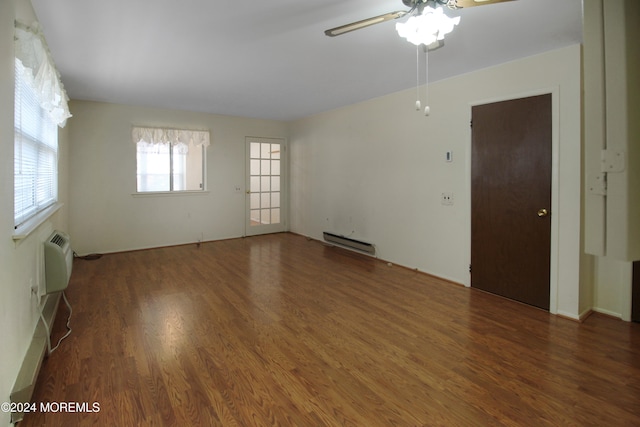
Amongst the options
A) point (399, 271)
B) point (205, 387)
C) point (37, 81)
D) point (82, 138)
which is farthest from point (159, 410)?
point (82, 138)

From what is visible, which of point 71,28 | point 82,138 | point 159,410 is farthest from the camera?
point 82,138

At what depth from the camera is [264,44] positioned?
288 centimetres

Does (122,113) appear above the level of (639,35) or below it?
above

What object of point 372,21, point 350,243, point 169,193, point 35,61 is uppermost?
point 372,21

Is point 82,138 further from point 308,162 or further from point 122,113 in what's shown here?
point 308,162

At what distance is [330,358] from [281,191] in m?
5.16

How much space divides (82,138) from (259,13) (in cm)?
418

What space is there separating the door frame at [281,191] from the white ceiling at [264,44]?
2.18 meters

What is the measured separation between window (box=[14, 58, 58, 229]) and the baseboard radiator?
1.11 feet

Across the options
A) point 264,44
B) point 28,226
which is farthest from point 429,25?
point 28,226

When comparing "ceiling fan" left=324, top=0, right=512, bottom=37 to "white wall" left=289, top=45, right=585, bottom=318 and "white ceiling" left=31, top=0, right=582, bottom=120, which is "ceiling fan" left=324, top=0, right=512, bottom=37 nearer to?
"white ceiling" left=31, top=0, right=582, bottom=120

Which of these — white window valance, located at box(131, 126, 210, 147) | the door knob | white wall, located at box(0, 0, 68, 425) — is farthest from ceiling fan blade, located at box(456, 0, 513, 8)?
white window valance, located at box(131, 126, 210, 147)

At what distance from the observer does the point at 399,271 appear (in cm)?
446

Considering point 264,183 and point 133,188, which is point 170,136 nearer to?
point 133,188
